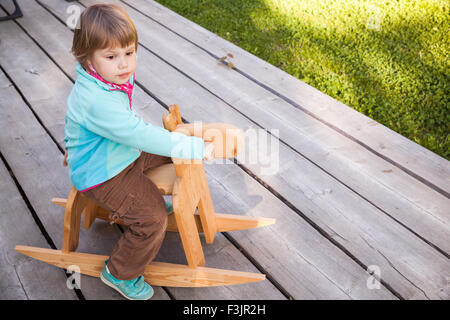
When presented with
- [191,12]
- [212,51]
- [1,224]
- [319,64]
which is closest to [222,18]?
[191,12]

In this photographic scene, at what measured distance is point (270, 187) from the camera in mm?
1935

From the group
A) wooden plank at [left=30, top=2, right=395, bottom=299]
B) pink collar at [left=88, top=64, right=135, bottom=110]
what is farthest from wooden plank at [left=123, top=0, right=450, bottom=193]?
pink collar at [left=88, top=64, right=135, bottom=110]

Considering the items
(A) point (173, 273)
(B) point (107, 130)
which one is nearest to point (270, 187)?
(A) point (173, 273)

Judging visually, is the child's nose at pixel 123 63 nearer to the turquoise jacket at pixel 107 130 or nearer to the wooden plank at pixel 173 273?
the turquoise jacket at pixel 107 130

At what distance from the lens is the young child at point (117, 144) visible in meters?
1.23

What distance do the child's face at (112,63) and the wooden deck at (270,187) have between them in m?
0.73

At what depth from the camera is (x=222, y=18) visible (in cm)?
354

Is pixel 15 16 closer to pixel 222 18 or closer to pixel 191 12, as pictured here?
pixel 191 12

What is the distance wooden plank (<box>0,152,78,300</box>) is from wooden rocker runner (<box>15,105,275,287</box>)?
0.05m

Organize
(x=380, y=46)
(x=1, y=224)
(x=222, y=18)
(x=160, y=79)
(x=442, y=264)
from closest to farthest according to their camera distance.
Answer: (x=442, y=264) → (x=1, y=224) → (x=160, y=79) → (x=380, y=46) → (x=222, y=18)

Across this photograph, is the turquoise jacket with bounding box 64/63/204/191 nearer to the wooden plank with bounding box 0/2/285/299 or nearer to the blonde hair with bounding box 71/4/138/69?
the blonde hair with bounding box 71/4/138/69

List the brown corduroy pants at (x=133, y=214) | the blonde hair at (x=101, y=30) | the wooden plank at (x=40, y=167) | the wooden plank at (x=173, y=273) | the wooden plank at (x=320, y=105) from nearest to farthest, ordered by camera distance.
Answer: the blonde hair at (x=101, y=30) → the brown corduroy pants at (x=133, y=214) → the wooden plank at (x=173, y=273) → the wooden plank at (x=40, y=167) → the wooden plank at (x=320, y=105)

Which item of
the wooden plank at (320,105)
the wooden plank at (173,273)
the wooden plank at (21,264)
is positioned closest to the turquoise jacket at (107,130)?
the wooden plank at (173,273)

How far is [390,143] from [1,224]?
73.9 inches
